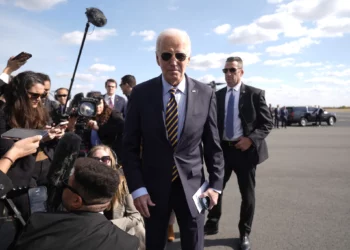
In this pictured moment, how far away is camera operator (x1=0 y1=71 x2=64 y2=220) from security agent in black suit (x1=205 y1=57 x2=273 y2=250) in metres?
1.92

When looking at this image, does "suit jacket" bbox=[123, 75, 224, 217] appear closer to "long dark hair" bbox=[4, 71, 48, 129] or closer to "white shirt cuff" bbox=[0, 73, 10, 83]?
"long dark hair" bbox=[4, 71, 48, 129]

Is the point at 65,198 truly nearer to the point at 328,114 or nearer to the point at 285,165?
the point at 285,165

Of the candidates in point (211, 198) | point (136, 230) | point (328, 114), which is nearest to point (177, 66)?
point (211, 198)

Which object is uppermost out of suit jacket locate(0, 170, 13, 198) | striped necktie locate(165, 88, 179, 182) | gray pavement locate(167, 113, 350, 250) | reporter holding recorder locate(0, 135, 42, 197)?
striped necktie locate(165, 88, 179, 182)

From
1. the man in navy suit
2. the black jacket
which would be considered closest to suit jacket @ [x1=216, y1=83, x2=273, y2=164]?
the black jacket

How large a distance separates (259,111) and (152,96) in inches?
78.6

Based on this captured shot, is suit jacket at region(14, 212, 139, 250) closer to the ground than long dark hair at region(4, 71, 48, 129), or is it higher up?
closer to the ground

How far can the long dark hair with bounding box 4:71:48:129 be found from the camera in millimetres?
2508

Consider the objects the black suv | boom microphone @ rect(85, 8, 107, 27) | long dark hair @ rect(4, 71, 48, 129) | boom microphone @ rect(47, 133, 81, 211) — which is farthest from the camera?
the black suv

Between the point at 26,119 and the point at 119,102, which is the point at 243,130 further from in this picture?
the point at 119,102

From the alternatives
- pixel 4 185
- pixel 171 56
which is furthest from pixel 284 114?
pixel 4 185

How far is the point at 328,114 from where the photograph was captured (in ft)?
88.5

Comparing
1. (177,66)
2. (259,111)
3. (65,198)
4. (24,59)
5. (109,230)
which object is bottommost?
(109,230)

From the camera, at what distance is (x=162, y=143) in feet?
6.63
